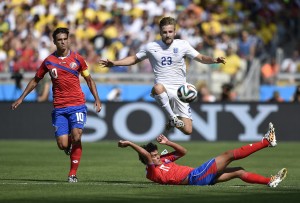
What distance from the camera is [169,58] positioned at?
683 inches

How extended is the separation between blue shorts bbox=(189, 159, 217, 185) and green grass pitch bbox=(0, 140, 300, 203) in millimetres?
132

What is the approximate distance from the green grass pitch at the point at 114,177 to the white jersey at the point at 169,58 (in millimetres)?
1854

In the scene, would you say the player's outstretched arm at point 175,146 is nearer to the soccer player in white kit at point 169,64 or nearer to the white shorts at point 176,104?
the soccer player in white kit at point 169,64

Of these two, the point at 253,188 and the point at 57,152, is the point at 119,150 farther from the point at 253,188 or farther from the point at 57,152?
the point at 253,188

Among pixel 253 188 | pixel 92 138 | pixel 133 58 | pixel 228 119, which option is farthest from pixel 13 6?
pixel 253 188

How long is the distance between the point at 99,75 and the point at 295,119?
234 inches

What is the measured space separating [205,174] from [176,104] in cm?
409

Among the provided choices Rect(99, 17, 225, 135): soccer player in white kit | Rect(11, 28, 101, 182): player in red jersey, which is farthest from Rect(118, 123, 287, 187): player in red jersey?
Rect(99, 17, 225, 135): soccer player in white kit

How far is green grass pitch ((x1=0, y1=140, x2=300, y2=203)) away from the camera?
12.7 meters

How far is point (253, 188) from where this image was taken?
14.1m

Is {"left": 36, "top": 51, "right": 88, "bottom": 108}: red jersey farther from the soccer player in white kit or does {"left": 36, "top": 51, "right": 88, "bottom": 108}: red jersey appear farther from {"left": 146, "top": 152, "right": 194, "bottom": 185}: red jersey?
{"left": 146, "top": 152, "right": 194, "bottom": 185}: red jersey

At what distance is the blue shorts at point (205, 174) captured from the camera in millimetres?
13693

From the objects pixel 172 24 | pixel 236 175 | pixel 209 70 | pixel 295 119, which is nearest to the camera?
pixel 236 175

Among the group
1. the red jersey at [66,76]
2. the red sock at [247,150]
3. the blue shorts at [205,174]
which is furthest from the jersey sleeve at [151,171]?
the red jersey at [66,76]
